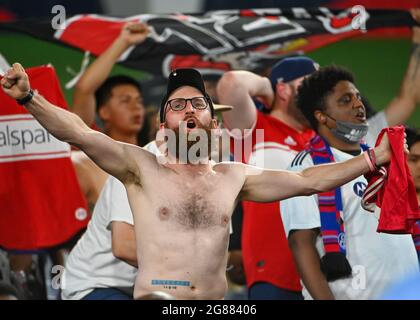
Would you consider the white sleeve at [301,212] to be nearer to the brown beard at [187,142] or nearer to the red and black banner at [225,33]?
the brown beard at [187,142]

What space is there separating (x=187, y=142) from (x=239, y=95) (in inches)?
46.0

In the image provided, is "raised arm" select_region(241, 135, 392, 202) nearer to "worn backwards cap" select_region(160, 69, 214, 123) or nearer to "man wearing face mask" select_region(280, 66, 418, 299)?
"worn backwards cap" select_region(160, 69, 214, 123)

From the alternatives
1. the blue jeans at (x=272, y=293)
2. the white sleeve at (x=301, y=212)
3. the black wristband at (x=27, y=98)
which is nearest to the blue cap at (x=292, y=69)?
the white sleeve at (x=301, y=212)

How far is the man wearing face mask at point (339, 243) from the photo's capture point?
472 centimetres

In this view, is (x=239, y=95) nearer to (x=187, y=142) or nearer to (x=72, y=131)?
(x=187, y=142)

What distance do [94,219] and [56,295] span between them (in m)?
0.87

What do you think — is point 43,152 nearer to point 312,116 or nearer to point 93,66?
point 93,66

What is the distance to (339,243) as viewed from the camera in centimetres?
472

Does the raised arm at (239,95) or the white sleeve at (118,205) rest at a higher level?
the raised arm at (239,95)

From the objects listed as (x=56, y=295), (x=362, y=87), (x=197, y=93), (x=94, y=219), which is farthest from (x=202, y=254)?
(x=362, y=87)

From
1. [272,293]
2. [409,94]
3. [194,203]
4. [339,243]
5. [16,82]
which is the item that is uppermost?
[16,82]

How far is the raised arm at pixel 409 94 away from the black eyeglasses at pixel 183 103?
172cm

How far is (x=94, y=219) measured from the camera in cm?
496

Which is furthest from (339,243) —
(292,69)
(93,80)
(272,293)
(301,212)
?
(93,80)
